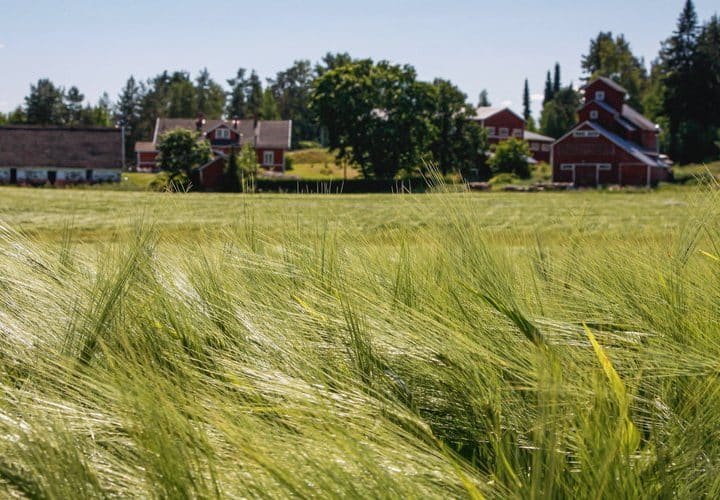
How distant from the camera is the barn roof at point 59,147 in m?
59.8

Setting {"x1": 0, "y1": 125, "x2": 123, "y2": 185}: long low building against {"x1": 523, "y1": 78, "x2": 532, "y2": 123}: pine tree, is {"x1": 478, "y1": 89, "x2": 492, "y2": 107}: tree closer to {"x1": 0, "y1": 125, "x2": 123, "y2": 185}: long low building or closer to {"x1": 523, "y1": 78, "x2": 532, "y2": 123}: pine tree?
{"x1": 523, "y1": 78, "x2": 532, "y2": 123}: pine tree

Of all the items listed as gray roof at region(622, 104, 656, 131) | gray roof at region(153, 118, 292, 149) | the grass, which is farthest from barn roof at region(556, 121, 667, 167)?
gray roof at region(153, 118, 292, 149)

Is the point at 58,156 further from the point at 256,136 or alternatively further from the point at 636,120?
the point at 636,120

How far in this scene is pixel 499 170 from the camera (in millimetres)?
56344

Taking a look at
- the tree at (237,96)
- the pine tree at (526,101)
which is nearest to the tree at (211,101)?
the tree at (237,96)

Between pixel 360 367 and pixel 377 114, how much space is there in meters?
51.1

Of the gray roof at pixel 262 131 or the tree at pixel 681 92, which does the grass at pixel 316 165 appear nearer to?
the gray roof at pixel 262 131

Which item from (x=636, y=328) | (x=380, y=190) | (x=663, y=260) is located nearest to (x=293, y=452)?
(x=636, y=328)

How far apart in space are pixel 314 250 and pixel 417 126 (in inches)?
1913

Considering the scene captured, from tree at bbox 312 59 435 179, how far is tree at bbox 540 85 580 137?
106 ft

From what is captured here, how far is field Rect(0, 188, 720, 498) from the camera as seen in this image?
1139 millimetres

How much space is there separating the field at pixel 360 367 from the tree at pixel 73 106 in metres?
109

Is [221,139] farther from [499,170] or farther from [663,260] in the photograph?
[663,260]

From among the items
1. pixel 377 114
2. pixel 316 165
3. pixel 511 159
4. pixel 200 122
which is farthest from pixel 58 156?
pixel 511 159
